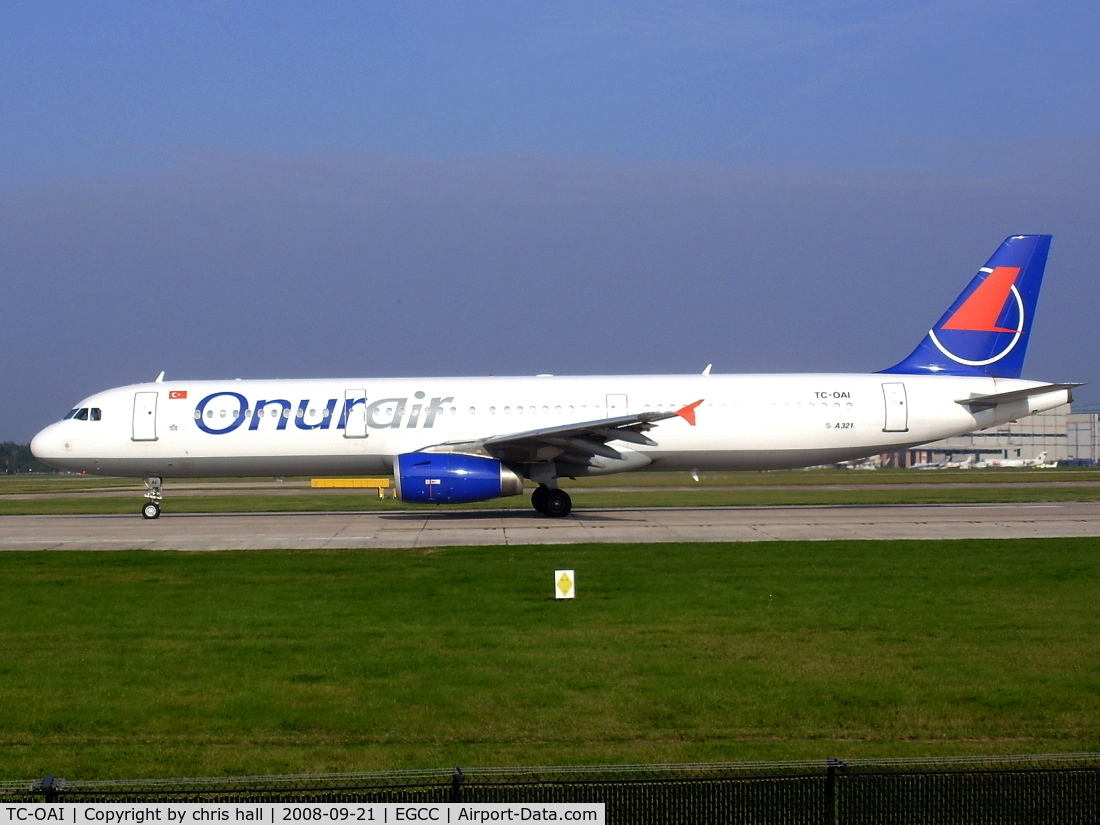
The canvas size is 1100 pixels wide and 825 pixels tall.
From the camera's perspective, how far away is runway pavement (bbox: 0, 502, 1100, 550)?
72.5 feet

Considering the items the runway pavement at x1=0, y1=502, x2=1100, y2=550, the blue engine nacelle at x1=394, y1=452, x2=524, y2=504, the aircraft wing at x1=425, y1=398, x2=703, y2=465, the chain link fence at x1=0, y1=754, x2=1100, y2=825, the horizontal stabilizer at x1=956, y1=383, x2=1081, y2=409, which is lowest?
the chain link fence at x1=0, y1=754, x2=1100, y2=825

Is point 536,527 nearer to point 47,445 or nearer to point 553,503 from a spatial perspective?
point 553,503

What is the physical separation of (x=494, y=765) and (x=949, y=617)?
755 centimetres

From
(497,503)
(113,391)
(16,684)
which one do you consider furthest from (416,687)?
(497,503)

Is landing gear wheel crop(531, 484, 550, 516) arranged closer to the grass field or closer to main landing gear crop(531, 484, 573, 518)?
main landing gear crop(531, 484, 573, 518)

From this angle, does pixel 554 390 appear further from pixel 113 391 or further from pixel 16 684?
pixel 16 684

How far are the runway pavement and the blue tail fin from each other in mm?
4006

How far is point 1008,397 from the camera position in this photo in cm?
2944

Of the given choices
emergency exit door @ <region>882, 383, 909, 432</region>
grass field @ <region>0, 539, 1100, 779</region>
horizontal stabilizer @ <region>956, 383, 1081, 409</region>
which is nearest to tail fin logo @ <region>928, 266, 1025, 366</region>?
horizontal stabilizer @ <region>956, 383, 1081, 409</region>

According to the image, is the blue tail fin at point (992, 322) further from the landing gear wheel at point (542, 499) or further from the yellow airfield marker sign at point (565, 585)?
the yellow airfield marker sign at point (565, 585)

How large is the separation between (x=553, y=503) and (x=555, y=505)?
0.25ft

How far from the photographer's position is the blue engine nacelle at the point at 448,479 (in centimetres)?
2580

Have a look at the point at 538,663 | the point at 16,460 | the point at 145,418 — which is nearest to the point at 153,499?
the point at 145,418

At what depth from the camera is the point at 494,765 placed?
764 centimetres
